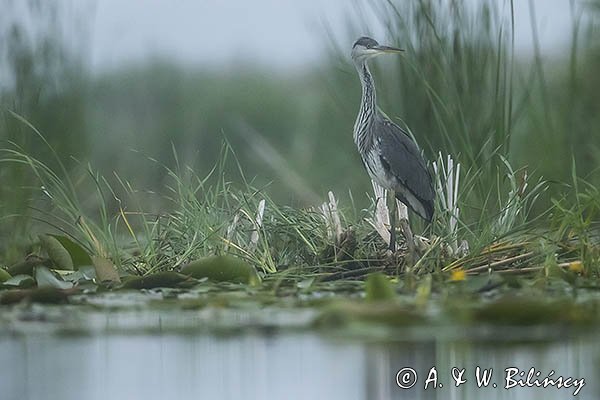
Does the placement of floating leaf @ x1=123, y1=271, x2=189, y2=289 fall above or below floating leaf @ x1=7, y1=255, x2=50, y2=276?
below

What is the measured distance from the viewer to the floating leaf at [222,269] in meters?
6.12

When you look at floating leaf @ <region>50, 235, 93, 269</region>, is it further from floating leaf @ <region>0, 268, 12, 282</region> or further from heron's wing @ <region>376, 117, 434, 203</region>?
heron's wing @ <region>376, 117, 434, 203</region>

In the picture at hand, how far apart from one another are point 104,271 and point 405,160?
6.70 ft

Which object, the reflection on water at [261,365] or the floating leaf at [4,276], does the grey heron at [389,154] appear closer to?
the floating leaf at [4,276]

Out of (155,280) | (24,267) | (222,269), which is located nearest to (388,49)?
(222,269)

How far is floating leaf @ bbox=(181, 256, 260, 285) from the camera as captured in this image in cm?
612

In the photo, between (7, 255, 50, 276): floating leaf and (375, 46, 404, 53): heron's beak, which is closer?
(7, 255, 50, 276): floating leaf

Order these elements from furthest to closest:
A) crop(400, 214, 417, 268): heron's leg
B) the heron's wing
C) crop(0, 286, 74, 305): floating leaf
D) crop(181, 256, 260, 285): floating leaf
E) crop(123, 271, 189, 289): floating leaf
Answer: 1. the heron's wing
2. crop(400, 214, 417, 268): heron's leg
3. crop(181, 256, 260, 285): floating leaf
4. crop(123, 271, 189, 289): floating leaf
5. crop(0, 286, 74, 305): floating leaf

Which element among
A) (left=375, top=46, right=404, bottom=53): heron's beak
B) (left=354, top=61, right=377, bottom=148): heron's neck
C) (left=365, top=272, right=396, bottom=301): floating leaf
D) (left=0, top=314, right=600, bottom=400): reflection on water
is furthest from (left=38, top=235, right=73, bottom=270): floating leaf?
(left=375, top=46, right=404, bottom=53): heron's beak

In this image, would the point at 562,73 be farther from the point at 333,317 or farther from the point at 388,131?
the point at 333,317

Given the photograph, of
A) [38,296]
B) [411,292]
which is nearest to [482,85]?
[411,292]

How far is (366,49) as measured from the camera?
7.78 metres

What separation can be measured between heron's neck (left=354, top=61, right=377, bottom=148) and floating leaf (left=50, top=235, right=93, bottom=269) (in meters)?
1.93

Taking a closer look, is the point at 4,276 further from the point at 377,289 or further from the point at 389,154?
the point at 389,154
